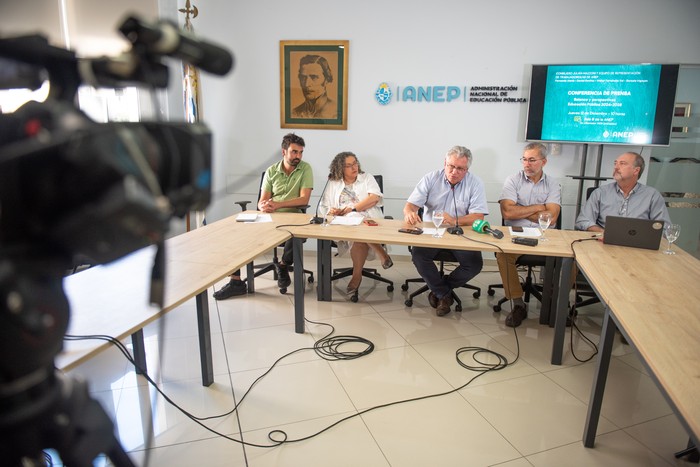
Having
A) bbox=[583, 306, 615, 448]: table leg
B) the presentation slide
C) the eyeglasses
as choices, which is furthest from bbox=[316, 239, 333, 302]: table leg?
the presentation slide

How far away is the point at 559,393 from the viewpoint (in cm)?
219

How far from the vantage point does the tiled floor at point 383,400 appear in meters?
1.74

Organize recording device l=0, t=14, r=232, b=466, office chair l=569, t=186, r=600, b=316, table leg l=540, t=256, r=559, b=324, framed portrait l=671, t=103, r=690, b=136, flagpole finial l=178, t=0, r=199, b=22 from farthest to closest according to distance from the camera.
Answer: framed portrait l=671, t=103, r=690, b=136, flagpole finial l=178, t=0, r=199, b=22, office chair l=569, t=186, r=600, b=316, table leg l=540, t=256, r=559, b=324, recording device l=0, t=14, r=232, b=466

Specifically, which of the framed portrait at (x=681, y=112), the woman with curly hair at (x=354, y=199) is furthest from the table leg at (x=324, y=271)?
the framed portrait at (x=681, y=112)

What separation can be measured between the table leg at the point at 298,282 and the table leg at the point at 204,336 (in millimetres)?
706

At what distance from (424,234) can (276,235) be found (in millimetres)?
918

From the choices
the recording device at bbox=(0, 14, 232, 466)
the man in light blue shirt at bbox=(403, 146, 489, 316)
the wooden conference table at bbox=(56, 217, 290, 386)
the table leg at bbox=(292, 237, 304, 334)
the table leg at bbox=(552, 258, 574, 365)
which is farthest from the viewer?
the man in light blue shirt at bbox=(403, 146, 489, 316)

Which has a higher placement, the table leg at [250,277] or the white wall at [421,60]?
the white wall at [421,60]

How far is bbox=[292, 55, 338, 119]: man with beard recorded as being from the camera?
4320 millimetres

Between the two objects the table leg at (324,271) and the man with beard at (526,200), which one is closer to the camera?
the man with beard at (526,200)

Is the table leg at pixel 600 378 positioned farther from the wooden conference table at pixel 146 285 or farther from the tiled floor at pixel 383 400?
the wooden conference table at pixel 146 285

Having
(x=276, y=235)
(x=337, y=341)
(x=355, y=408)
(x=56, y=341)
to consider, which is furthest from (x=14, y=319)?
(x=337, y=341)

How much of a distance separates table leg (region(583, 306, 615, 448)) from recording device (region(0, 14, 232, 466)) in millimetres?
1700

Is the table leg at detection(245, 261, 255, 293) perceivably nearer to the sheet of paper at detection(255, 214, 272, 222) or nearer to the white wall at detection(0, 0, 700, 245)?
the sheet of paper at detection(255, 214, 272, 222)
